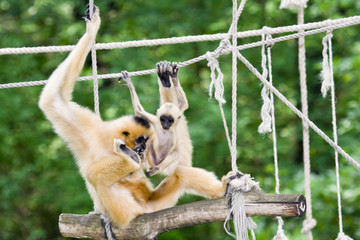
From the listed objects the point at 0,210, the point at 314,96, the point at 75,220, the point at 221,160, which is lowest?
the point at 75,220

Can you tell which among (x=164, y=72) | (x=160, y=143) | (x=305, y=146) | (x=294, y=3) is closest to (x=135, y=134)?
(x=164, y=72)

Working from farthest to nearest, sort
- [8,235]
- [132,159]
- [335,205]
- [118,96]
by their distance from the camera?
[8,235] → [118,96] → [335,205] → [132,159]

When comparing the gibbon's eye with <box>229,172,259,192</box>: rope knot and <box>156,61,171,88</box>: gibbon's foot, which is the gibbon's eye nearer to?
<box>156,61,171,88</box>: gibbon's foot

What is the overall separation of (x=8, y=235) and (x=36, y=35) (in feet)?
10.7

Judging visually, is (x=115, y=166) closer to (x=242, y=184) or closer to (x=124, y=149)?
(x=124, y=149)

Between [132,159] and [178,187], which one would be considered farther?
[178,187]

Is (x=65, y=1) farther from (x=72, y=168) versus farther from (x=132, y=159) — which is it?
(x=132, y=159)

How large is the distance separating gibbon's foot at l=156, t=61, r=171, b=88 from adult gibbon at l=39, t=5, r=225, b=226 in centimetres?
35

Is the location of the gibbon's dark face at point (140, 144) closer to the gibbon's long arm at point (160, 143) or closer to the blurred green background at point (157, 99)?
the gibbon's long arm at point (160, 143)

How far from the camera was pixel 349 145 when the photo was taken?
7.20 metres

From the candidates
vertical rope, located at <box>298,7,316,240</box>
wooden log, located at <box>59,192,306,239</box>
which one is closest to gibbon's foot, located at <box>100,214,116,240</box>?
wooden log, located at <box>59,192,306,239</box>

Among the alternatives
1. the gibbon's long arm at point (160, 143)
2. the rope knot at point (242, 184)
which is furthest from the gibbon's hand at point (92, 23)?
the rope knot at point (242, 184)

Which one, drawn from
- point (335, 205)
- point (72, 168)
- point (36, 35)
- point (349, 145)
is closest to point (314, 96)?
point (349, 145)

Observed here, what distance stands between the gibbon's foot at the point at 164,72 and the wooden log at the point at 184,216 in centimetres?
96
